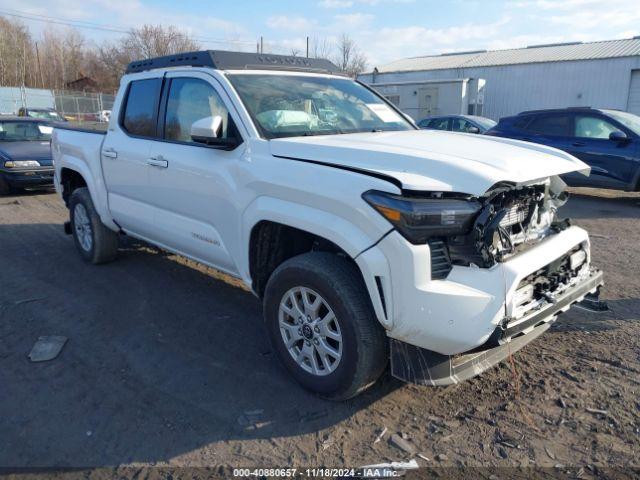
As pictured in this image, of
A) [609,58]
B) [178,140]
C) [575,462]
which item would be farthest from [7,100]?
[575,462]

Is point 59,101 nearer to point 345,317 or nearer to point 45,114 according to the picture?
point 45,114

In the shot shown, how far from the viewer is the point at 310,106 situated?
3992mm

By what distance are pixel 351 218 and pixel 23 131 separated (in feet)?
37.1

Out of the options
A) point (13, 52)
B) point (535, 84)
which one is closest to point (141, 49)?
point (13, 52)

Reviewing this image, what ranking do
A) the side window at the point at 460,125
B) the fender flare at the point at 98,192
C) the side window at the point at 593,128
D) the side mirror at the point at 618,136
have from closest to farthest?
the fender flare at the point at 98,192, the side mirror at the point at 618,136, the side window at the point at 593,128, the side window at the point at 460,125

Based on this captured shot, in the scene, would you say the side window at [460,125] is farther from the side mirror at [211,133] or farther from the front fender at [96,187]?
the side mirror at [211,133]

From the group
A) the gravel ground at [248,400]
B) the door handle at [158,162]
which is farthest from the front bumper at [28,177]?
the door handle at [158,162]

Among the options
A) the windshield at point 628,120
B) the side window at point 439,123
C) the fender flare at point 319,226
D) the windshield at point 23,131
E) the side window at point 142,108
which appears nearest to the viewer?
the fender flare at point 319,226

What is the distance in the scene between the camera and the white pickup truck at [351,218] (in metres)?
2.62

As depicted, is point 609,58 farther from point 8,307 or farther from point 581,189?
point 8,307

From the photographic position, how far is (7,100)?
41938 millimetres

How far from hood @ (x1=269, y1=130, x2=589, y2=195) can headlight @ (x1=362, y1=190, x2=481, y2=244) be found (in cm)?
8

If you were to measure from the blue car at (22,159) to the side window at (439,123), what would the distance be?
30.8 feet

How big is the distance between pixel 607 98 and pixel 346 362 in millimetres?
26739
